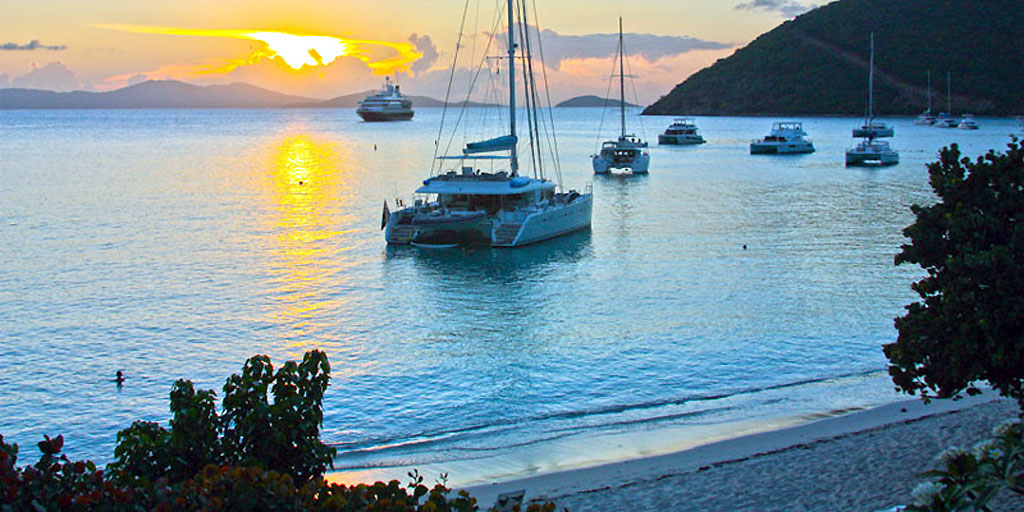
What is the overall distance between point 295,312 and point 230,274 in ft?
21.4

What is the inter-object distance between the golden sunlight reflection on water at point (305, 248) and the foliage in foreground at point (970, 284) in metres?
14.2

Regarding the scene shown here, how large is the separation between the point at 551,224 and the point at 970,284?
88.3 feet

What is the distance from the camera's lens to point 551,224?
121 ft

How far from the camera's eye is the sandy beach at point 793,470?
38.1 ft

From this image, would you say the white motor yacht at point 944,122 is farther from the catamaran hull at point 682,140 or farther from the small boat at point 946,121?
the catamaran hull at point 682,140

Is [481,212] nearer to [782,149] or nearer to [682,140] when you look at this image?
[782,149]

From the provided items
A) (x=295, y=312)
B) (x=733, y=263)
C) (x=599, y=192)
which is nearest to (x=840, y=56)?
(x=599, y=192)

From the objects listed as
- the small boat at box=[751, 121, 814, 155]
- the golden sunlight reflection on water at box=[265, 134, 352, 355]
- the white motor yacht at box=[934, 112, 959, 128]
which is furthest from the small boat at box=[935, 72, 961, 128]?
the golden sunlight reflection on water at box=[265, 134, 352, 355]

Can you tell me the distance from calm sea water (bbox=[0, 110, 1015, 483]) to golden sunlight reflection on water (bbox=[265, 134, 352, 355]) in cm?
17

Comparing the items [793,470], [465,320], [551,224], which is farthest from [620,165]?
[793,470]

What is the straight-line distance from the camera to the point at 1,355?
2084 cm

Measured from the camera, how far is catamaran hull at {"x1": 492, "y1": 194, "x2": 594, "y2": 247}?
35.1m

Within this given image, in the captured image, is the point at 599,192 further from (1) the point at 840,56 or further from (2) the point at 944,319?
(1) the point at 840,56

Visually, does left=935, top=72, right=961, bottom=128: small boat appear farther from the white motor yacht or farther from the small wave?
the small wave
